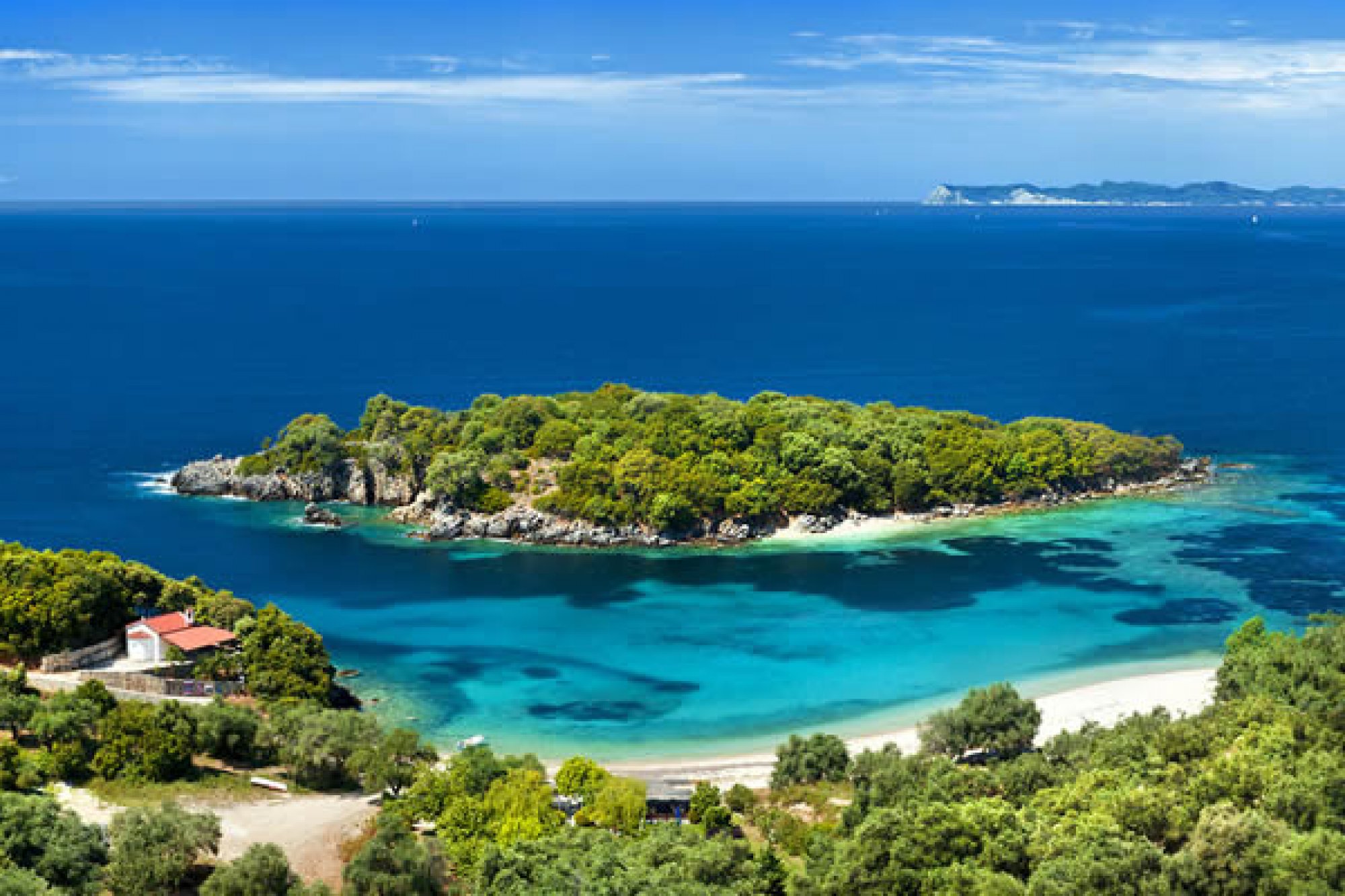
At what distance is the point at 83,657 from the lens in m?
44.0

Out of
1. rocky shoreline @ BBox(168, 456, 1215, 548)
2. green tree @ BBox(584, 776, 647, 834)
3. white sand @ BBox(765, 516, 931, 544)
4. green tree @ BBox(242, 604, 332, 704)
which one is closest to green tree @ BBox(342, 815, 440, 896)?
green tree @ BBox(584, 776, 647, 834)

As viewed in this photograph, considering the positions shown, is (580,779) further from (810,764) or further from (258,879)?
(258,879)

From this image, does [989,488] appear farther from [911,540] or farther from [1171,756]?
[1171,756]

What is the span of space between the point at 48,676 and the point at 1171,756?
34.4 meters

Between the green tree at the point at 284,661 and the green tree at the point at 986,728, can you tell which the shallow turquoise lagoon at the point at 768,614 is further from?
the green tree at the point at 986,728

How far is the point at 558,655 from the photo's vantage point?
51.1 metres

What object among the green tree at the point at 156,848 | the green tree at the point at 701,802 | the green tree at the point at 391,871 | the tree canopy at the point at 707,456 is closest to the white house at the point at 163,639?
the green tree at the point at 156,848

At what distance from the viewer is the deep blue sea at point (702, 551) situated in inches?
1897

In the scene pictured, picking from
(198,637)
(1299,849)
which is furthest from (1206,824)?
(198,637)

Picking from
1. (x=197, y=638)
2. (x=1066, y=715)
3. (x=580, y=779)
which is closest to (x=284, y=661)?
(x=197, y=638)

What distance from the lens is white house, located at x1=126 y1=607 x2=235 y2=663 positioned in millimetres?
44156

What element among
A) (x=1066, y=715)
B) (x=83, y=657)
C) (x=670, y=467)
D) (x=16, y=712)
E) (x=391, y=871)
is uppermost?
(x=670, y=467)

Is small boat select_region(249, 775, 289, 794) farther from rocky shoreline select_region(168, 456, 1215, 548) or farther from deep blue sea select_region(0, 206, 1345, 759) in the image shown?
rocky shoreline select_region(168, 456, 1215, 548)

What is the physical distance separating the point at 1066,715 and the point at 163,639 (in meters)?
30.5
